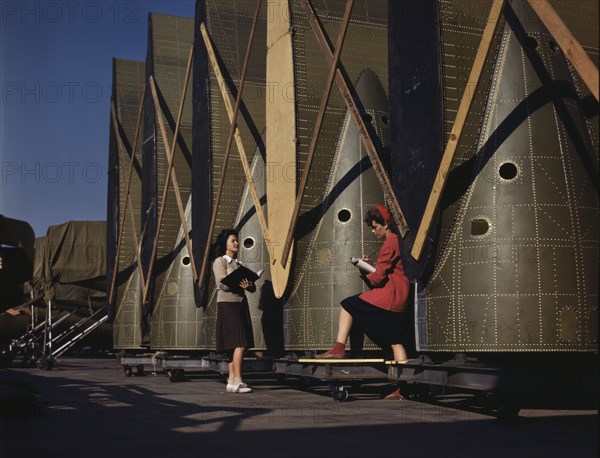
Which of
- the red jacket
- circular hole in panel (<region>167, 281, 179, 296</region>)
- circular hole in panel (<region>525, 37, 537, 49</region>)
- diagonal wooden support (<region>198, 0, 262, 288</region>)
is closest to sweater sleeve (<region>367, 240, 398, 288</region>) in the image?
the red jacket

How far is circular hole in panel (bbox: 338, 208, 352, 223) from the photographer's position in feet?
41.5

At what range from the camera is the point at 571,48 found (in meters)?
7.14

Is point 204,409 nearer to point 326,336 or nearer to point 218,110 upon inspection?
point 326,336

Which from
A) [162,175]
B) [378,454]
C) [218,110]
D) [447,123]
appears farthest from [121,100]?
[378,454]

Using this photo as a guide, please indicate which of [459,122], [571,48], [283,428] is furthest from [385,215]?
[283,428]

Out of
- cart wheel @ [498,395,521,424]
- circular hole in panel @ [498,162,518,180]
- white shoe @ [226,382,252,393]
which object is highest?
circular hole in panel @ [498,162,518,180]

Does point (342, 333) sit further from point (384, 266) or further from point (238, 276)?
point (238, 276)

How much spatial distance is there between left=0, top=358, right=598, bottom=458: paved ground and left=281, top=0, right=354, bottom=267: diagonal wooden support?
2762mm

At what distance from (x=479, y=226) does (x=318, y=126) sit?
3693 mm

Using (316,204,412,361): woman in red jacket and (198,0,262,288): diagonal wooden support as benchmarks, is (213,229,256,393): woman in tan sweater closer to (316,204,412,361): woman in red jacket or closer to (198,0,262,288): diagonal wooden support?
(316,204,412,361): woman in red jacket

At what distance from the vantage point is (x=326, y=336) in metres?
12.4

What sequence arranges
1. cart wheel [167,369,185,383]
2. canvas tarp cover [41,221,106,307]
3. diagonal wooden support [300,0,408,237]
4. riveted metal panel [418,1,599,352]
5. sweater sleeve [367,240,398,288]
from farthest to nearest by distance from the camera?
canvas tarp cover [41,221,106,307], cart wheel [167,369,185,383], sweater sleeve [367,240,398,288], diagonal wooden support [300,0,408,237], riveted metal panel [418,1,599,352]

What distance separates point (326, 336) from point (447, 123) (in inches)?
171

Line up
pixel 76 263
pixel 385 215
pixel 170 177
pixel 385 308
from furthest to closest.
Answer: pixel 76 263 → pixel 170 177 → pixel 385 215 → pixel 385 308
